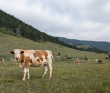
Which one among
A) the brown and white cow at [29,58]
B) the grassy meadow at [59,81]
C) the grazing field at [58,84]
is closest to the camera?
the grazing field at [58,84]

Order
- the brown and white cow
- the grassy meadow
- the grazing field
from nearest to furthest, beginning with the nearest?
1. the grazing field
2. the grassy meadow
3. the brown and white cow

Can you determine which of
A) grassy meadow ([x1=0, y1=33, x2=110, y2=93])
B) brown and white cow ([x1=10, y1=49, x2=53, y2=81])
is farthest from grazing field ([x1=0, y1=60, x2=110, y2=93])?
brown and white cow ([x1=10, y1=49, x2=53, y2=81])

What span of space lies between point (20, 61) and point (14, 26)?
140837mm

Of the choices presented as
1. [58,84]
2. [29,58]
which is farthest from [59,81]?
[29,58]

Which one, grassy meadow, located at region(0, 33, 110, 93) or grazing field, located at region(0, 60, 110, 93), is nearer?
grazing field, located at region(0, 60, 110, 93)

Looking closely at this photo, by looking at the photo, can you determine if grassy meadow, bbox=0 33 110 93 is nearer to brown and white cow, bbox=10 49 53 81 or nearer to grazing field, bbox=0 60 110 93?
grazing field, bbox=0 60 110 93

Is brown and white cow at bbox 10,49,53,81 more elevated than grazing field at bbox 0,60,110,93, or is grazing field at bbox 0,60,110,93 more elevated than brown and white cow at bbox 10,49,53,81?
brown and white cow at bbox 10,49,53,81

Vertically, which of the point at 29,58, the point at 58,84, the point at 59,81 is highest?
the point at 29,58

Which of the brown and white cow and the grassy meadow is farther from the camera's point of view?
the brown and white cow

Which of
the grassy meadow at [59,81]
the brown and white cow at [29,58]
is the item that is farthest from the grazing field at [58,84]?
the brown and white cow at [29,58]

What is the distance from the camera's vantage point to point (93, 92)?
690cm

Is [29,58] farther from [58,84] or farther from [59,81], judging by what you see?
[58,84]

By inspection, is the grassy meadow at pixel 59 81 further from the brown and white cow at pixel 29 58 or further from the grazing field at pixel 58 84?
the brown and white cow at pixel 29 58

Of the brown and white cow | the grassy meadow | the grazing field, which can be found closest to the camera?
the grazing field
